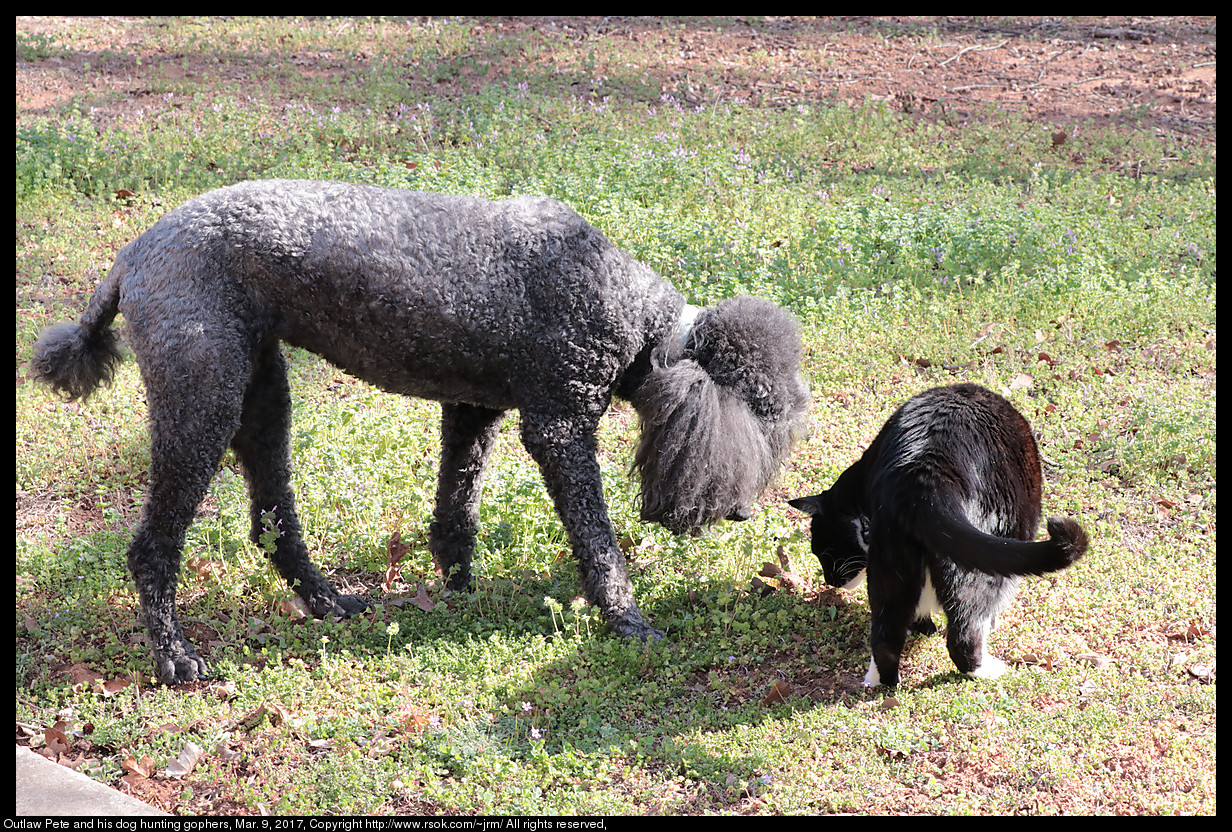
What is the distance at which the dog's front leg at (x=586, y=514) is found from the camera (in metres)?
4.29

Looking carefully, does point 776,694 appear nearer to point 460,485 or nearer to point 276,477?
point 460,485

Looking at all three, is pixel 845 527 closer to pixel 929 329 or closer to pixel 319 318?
pixel 319 318

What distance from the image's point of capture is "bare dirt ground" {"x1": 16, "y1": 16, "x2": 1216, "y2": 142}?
10.4 metres

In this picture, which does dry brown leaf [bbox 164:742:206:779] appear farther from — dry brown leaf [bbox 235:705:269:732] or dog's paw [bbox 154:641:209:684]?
dog's paw [bbox 154:641:209:684]

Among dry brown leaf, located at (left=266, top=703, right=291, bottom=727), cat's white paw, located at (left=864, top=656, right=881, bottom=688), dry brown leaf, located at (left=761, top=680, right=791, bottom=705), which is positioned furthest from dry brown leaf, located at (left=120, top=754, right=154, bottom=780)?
cat's white paw, located at (left=864, top=656, right=881, bottom=688)

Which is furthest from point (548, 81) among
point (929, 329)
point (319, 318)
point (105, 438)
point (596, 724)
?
point (596, 724)

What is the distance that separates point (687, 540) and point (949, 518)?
1.44 metres

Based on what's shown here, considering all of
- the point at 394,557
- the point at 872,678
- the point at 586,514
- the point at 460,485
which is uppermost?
the point at 586,514

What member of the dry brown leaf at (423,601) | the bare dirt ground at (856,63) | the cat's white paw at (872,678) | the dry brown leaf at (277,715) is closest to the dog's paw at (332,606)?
the dry brown leaf at (423,601)

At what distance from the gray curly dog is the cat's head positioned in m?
0.25

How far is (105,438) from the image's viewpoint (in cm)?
570

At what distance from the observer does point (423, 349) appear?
13.5 ft

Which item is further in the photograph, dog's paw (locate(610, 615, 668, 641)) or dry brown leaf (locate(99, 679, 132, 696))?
dog's paw (locate(610, 615, 668, 641))

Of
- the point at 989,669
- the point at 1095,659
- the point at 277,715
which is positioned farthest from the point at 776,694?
the point at 277,715
